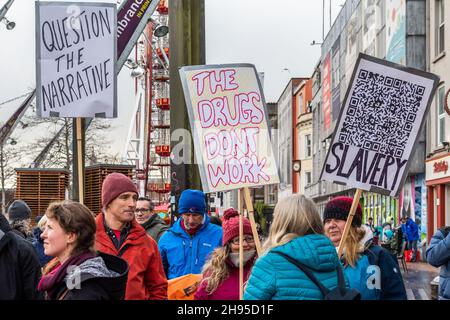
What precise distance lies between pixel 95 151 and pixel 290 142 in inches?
1507

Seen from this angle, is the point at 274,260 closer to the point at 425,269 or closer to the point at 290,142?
the point at 425,269

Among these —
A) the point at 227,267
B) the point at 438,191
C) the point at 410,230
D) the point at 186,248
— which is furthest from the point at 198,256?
the point at 410,230

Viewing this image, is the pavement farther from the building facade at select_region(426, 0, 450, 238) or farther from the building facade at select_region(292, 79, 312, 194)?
the building facade at select_region(292, 79, 312, 194)

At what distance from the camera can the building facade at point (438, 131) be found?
2891 cm

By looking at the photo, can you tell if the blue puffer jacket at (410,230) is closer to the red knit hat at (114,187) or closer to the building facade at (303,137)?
the red knit hat at (114,187)

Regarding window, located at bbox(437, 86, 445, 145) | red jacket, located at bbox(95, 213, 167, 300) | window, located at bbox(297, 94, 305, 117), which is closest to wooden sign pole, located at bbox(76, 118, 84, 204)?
red jacket, located at bbox(95, 213, 167, 300)

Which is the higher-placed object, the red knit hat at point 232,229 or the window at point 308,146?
the window at point 308,146

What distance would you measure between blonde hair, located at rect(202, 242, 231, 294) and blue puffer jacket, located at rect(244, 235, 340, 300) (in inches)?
67.3

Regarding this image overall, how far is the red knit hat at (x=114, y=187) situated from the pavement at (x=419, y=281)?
1063cm

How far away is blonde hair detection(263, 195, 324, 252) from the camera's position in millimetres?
4637

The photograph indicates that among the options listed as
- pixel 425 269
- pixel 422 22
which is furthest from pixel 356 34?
pixel 425 269

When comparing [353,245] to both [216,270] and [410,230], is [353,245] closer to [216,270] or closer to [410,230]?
[216,270]

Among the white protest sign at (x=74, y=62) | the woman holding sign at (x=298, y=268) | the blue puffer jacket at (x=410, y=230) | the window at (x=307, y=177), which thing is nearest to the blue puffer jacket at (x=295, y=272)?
the woman holding sign at (x=298, y=268)

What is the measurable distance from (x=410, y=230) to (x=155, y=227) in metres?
22.1
